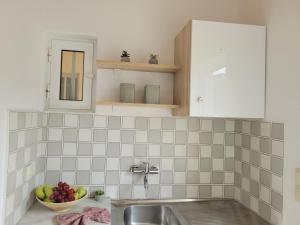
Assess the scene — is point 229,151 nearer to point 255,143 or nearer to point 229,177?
point 229,177

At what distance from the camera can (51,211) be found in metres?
1.58

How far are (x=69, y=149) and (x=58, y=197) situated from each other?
0.38 meters

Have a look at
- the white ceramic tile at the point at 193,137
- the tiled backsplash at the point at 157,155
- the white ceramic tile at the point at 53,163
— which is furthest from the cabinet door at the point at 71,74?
the white ceramic tile at the point at 193,137

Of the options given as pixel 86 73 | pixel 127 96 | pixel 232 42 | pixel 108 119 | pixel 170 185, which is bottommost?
pixel 170 185

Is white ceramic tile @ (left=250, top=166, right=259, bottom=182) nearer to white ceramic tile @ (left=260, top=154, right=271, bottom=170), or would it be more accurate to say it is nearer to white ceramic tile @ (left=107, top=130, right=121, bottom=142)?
white ceramic tile @ (left=260, top=154, right=271, bottom=170)

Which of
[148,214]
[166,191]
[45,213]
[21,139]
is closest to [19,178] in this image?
[21,139]

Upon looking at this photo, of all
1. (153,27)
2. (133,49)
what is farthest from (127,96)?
(153,27)

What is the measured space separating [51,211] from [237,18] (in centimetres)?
196

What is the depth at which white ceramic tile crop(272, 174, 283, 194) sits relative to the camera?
1.45m

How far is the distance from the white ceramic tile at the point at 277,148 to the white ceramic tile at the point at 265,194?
0.83ft

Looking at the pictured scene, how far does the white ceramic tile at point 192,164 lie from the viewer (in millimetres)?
1952

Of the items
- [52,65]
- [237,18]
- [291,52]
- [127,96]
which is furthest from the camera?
[237,18]

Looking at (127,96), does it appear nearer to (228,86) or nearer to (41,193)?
(228,86)

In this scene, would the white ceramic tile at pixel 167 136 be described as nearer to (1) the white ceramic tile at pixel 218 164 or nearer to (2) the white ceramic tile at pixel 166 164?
(2) the white ceramic tile at pixel 166 164
